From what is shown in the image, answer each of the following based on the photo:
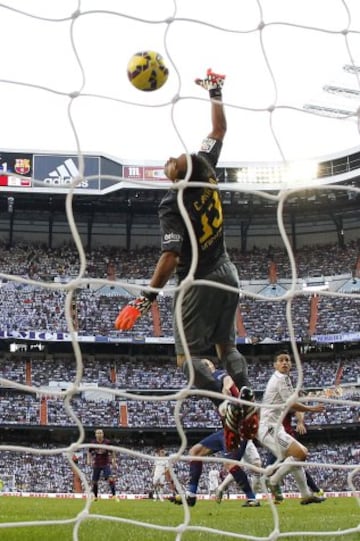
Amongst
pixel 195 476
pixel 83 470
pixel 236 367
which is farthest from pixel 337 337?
pixel 236 367

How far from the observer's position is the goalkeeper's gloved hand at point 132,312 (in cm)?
480

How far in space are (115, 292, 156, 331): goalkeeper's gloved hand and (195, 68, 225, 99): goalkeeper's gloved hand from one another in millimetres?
1444

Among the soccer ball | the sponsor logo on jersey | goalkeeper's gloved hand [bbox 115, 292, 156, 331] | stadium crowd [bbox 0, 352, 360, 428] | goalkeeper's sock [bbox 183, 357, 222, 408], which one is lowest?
stadium crowd [bbox 0, 352, 360, 428]

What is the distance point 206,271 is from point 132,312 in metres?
0.78

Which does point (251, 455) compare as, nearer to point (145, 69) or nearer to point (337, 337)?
point (145, 69)

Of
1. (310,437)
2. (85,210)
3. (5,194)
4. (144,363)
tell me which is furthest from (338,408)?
(5,194)

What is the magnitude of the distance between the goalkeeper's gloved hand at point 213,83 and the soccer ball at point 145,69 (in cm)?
51

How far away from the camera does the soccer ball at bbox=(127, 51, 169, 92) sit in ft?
15.5

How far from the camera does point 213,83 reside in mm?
5215

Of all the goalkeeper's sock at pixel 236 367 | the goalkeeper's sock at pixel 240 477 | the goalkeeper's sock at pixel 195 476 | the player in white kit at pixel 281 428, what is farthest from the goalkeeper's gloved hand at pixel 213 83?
the goalkeeper's sock at pixel 240 477

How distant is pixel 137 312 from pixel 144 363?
31.3 meters

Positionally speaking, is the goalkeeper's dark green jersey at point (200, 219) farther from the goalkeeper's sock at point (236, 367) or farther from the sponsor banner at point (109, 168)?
the sponsor banner at point (109, 168)

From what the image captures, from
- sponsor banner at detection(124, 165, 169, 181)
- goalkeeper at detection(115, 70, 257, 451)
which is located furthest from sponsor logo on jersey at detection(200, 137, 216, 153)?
sponsor banner at detection(124, 165, 169, 181)

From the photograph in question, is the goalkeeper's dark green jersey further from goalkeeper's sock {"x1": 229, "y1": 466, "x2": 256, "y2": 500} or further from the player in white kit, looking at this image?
goalkeeper's sock {"x1": 229, "y1": 466, "x2": 256, "y2": 500}
